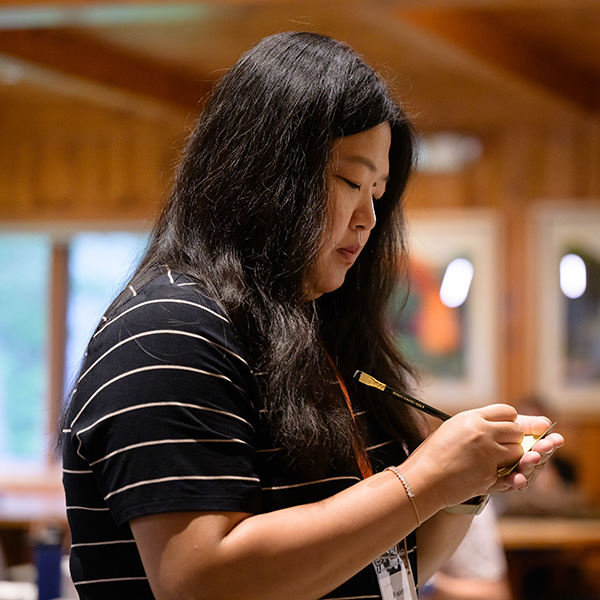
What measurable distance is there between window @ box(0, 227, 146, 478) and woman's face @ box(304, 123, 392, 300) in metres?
5.12

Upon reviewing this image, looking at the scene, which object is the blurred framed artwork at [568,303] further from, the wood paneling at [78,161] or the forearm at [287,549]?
the forearm at [287,549]

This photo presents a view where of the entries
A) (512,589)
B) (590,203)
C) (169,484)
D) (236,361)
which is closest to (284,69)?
(236,361)

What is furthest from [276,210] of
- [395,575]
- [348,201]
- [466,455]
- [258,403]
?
[395,575]

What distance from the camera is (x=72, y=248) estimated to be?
6.19 metres

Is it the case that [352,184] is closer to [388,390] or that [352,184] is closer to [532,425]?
[388,390]

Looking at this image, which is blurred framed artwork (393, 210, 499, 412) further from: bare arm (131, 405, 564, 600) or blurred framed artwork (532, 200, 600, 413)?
bare arm (131, 405, 564, 600)

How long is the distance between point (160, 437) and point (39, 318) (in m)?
5.58

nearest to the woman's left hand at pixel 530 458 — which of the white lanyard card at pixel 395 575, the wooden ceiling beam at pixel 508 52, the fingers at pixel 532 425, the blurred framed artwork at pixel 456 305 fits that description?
the fingers at pixel 532 425

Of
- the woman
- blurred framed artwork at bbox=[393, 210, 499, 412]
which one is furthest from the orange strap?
blurred framed artwork at bbox=[393, 210, 499, 412]

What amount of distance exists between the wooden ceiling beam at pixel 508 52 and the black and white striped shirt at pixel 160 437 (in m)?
2.72

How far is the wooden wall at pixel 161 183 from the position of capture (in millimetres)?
5480

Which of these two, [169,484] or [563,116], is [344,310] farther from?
[563,116]

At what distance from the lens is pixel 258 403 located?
96 cm

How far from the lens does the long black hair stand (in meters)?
0.98
